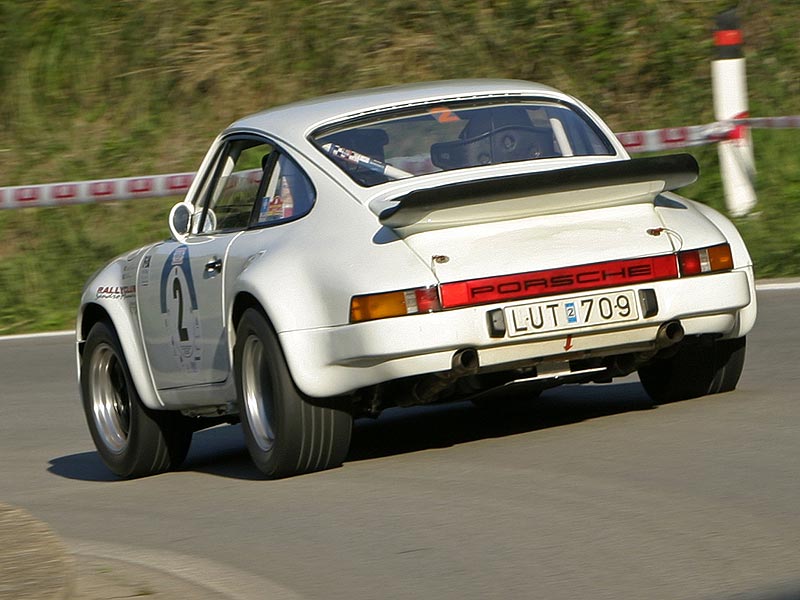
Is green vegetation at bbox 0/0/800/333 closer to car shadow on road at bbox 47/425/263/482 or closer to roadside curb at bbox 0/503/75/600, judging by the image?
car shadow on road at bbox 47/425/263/482

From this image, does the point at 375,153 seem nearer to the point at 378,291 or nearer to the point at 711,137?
the point at 378,291

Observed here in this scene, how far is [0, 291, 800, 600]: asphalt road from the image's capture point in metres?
4.93

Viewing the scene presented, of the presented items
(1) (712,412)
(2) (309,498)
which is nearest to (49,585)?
(2) (309,498)

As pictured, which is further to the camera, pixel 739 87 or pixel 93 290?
pixel 739 87

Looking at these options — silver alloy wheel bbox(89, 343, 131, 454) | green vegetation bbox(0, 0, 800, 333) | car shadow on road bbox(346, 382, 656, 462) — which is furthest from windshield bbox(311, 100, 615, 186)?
green vegetation bbox(0, 0, 800, 333)

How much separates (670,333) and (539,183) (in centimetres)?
82

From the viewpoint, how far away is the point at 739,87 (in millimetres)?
13641

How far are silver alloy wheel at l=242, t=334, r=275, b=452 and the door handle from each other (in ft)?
1.50

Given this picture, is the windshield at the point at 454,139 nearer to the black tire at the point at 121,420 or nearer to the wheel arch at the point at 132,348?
the wheel arch at the point at 132,348

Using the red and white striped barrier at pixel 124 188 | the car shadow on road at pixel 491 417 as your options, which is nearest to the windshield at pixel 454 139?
the car shadow on road at pixel 491 417

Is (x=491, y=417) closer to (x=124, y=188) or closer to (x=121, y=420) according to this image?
(x=121, y=420)

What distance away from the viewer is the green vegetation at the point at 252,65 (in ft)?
57.5

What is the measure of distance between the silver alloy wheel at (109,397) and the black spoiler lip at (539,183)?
2.33m

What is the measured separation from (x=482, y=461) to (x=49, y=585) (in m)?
2.35
